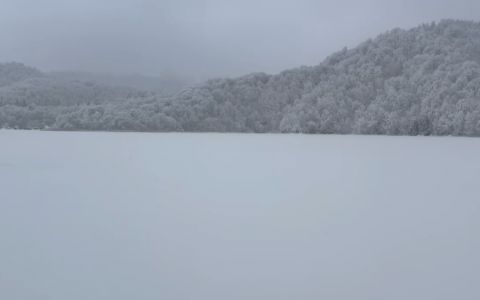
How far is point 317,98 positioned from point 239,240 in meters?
40.3

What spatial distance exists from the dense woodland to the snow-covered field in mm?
31964

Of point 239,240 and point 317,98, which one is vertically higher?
point 317,98

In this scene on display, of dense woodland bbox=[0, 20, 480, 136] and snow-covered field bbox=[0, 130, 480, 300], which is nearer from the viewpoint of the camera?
snow-covered field bbox=[0, 130, 480, 300]

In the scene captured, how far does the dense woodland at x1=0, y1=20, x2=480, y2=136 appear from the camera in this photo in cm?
3878

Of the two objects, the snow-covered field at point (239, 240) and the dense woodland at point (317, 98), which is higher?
the dense woodland at point (317, 98)

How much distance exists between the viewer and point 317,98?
43.6 meters

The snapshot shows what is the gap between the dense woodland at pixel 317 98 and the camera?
3878 cm

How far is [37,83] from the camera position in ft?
167

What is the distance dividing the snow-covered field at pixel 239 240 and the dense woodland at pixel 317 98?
105 ft

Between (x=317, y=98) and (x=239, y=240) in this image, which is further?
(x=317, y=98)

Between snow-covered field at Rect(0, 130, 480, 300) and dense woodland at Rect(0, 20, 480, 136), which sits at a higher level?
dense woodland at Rect(0, 20, 480, 136)

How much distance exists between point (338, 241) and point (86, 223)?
2.33 m

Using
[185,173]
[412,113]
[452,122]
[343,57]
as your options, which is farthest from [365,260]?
[343,57]

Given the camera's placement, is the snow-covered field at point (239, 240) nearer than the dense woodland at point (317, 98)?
Yes
